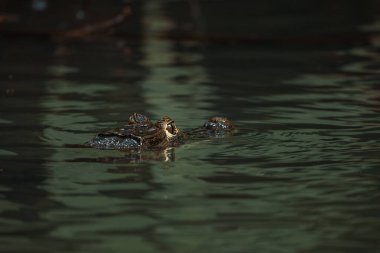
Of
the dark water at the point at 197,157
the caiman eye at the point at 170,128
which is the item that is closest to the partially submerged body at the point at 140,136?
the caiman eye at the point at 170,128

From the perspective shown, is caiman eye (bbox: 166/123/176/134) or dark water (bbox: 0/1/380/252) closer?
dark water (bbox: 0/1/380/252)

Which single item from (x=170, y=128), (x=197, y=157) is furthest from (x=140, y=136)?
(x=197, y=157)

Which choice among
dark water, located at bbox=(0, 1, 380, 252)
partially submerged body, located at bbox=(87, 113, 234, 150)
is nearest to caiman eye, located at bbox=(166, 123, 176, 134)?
partially submerged body, located at bbox=(87, 113, 234, 150)

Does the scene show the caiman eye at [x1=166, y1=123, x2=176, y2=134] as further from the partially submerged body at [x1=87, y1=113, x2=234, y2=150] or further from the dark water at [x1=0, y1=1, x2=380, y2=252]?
the dark water at [x1=0, y1=1, x2=380, y2=252]

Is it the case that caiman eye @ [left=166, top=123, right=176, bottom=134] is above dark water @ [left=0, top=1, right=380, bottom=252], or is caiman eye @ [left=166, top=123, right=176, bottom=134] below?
above

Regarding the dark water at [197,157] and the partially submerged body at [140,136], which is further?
the partially submerged body at [140,136]

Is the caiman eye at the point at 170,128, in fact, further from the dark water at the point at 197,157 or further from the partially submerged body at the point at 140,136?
the dark water at the point at 197,157

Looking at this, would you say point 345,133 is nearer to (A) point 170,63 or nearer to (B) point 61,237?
(B) point 61,237

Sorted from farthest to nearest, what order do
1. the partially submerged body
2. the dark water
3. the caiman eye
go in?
the caiman eye < the partially submerged body < the dark water

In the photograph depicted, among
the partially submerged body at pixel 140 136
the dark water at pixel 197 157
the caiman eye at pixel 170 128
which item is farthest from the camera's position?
the caiman eye at pixel 170 128

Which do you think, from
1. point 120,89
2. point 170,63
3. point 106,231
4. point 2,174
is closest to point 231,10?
point 170,63
